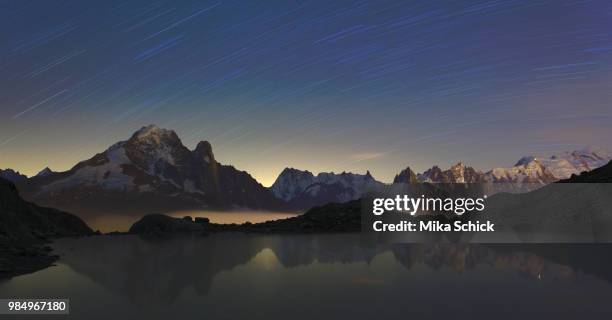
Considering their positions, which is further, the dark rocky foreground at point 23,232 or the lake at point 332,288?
the dark rocky foreground at point 23,232

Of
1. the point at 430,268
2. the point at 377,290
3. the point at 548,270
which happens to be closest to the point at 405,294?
the point at 377,290

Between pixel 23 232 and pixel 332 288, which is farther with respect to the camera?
pixel 23 232

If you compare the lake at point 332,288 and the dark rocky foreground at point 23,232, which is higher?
the dark rocky foreground at point 23,232

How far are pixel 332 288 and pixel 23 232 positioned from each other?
98409 mm

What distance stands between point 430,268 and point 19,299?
121 feet

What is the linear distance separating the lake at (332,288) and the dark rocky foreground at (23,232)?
3478 mm

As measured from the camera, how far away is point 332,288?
115 feet

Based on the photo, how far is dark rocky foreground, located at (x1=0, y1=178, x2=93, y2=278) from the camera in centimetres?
5022

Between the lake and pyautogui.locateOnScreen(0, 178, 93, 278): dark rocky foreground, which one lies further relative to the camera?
pyautogui.locateOnScreen(0, 178, 93, 278): dark rocky foreground

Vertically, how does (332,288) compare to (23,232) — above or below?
below

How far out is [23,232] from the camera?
106 m

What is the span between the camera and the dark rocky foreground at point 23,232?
5022cm

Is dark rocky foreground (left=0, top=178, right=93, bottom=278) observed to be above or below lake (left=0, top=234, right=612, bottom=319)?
above

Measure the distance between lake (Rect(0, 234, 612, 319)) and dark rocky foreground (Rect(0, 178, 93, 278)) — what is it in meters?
3.48
